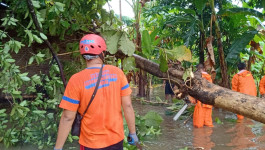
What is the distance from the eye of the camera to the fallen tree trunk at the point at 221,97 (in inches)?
104

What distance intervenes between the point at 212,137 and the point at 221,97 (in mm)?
2582

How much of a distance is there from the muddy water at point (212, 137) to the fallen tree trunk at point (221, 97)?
156 cm

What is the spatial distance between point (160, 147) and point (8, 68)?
2889 millimetres

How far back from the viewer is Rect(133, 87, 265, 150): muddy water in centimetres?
461

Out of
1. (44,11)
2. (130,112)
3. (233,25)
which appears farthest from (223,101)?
(233,25)

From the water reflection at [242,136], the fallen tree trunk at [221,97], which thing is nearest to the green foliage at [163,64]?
the fallen tree trunk at [221,97]

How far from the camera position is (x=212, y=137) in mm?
5227

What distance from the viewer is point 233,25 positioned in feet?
24.2

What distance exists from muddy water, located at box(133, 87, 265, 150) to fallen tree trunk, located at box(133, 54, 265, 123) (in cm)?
156

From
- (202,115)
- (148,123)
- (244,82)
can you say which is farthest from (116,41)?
(244,82)

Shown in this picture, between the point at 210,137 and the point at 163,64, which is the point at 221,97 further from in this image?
the point at 210,137

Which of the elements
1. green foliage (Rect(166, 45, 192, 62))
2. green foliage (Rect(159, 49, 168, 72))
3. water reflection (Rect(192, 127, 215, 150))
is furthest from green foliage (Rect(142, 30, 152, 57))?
water reflection (Rect(192, 127, 215, 150))

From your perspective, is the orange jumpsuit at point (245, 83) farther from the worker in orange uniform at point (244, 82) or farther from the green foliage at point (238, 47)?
the green foliage at point (238, 47)

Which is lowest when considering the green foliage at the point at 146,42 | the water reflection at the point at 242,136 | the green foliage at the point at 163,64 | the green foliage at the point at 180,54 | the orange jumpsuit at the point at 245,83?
the water reflection at the point at 242,136
